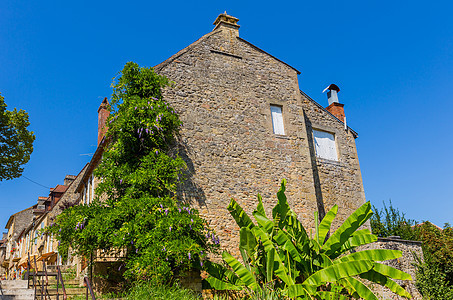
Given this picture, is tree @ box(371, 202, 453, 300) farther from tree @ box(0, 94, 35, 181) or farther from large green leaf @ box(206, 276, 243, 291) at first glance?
tree @ box(0, 94, 35, 181)

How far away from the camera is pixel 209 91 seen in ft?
45.0

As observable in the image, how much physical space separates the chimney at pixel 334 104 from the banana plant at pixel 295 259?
7.20 meters

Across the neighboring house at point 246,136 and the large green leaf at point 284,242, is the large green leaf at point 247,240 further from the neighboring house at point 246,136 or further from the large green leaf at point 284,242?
→ the neighboring house at point 246,136

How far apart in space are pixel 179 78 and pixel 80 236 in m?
6.07

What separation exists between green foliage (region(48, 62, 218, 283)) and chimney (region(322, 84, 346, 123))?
27.8ft

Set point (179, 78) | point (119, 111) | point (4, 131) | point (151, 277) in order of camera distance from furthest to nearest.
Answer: point (4, 131)
point (179, 78)
point (119, 111)
point (151, 277)

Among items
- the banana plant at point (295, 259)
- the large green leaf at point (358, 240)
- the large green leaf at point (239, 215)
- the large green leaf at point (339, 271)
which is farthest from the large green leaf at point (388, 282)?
the large green leaf at point (239, 215)

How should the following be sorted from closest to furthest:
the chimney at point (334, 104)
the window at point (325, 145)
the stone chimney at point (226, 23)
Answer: the stone chimney at point (226, 23)
the window at point (325, 145)
the chimney at point (334, 104)

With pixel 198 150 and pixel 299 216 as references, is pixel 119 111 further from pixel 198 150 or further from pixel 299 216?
pixel 299 216

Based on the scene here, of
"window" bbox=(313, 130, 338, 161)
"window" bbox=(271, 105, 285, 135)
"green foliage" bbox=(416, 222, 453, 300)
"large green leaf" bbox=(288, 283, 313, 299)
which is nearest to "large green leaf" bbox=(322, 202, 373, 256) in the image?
"large green leaf" bbox=(288, 283, 313, 299)

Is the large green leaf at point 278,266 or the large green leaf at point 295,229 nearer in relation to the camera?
the large green leaf at point 278,266

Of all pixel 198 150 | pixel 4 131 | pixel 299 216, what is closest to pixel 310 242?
pixel 299 216

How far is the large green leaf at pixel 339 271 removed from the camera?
31.8 ft

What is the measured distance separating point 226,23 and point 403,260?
11.1m
